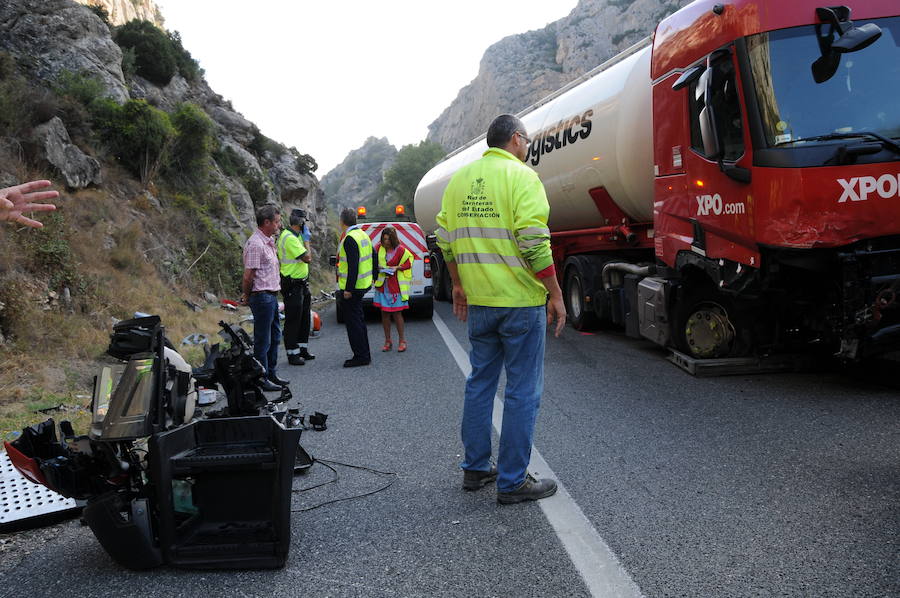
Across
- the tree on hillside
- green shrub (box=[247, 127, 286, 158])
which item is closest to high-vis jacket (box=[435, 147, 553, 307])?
green shrub (box=[247, 127, 286, 158])

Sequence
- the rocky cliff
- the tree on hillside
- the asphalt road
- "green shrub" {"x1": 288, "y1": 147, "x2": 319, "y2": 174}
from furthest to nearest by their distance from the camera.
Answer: the tree on hillside < "green shrub" {"x1": 288, "y1": 147, "x2": 319, "y2": 174} < the rocky cliff < the asphalt road

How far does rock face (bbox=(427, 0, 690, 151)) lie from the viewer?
92.9m

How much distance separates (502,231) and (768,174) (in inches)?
106

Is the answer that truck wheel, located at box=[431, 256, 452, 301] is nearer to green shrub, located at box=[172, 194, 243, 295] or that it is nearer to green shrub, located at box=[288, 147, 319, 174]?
green shrub, located at box=[172, 194, 243, 295]

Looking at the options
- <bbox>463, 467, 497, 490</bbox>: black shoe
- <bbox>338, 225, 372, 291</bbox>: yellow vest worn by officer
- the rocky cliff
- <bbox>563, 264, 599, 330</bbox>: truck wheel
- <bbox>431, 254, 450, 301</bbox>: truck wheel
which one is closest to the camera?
<bbox>463, 467, 497, 490</bbox>: black shoe

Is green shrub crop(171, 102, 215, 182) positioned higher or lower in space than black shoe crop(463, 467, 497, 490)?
higher

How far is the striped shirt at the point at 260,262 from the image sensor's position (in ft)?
23.8

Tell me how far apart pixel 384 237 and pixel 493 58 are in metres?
112

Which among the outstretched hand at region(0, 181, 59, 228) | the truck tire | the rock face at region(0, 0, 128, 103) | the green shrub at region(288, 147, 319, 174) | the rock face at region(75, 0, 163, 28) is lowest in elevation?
the truck tire

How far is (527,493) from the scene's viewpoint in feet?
12.3

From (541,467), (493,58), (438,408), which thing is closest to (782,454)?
(541,467)

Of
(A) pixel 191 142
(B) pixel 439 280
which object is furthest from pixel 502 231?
(A) pixel 191 142

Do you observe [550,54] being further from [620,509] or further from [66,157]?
[620,509]

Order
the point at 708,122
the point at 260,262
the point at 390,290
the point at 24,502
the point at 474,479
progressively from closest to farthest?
the point at 24,502 < the point at 474,479 < the point at 708,122 < the point at 260,262 < the point at 390,290
